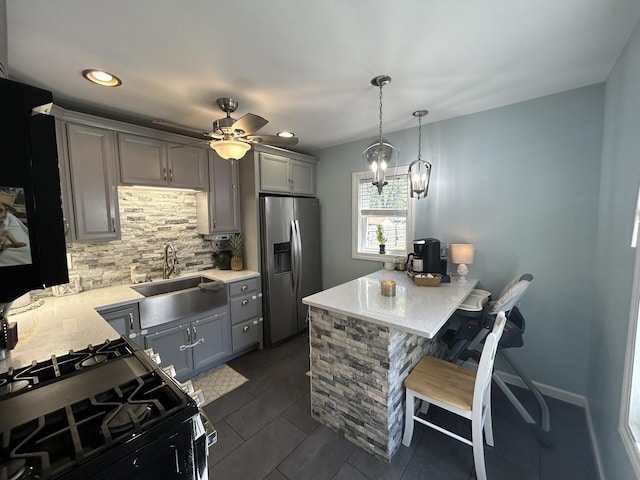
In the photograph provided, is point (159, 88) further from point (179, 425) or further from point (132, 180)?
point (179, 425)

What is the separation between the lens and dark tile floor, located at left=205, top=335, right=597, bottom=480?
1578 millimetres

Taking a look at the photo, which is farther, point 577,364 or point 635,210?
point 577,364

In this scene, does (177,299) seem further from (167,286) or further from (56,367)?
(56,367)

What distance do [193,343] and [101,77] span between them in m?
2.22

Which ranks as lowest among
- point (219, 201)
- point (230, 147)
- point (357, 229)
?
point (357, 229)

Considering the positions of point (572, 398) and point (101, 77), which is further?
point (572, 398)

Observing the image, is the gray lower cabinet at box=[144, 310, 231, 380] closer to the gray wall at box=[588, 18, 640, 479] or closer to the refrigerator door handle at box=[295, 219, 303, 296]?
the refrigerator door handle at box=[295, 219, 303, 296]

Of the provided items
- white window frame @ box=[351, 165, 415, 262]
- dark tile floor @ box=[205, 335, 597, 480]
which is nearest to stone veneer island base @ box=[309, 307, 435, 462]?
dark tile floor @ box=[205, 335, 597, 480]

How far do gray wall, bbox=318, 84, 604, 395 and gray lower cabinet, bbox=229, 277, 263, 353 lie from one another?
2.09 m

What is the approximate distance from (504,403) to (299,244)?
249 cm

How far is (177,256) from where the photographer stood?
2.95 m

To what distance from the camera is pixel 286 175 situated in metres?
3.30

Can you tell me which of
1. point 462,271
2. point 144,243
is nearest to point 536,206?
point 462,271

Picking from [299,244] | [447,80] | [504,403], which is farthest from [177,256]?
[504,403]
